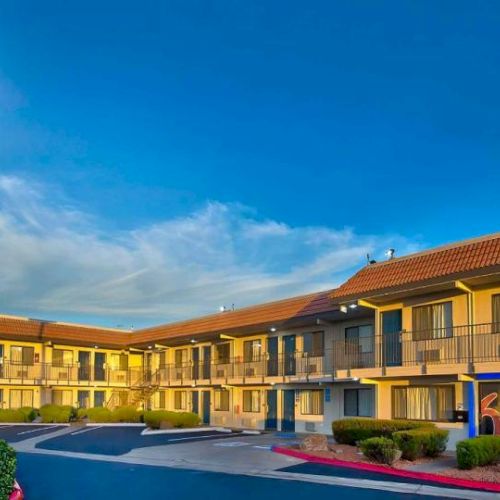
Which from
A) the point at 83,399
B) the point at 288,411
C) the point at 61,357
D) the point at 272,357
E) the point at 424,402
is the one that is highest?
the point at 272,357

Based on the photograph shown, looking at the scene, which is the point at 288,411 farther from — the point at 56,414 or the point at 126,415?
the point at 56,414

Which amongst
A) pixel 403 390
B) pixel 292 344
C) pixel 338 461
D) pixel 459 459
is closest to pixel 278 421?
pixel 292 344

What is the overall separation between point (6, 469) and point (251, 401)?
26.0 m

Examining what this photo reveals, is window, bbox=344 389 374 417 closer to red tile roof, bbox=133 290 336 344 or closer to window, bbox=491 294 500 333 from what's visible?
red tile roof, bbox=133 290 336 344

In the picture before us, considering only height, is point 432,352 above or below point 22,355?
Answer: above

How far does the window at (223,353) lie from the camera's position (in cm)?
3781

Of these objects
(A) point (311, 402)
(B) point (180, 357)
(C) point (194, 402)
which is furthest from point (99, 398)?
(A) point (311, 402)

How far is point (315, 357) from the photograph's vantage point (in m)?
31.2

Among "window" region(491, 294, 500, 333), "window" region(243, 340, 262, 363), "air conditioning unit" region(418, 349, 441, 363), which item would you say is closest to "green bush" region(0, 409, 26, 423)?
"window" region(243, 340, 262, 363)

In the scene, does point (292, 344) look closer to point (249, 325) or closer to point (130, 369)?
point (249, 325)

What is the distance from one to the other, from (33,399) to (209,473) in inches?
1129

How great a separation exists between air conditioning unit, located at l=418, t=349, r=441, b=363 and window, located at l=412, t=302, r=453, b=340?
0.52 meters

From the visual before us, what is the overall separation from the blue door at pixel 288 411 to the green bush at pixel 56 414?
12852 mm

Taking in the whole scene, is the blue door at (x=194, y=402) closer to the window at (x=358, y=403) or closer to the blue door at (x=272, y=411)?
the blue door at (x=272, y=411)
